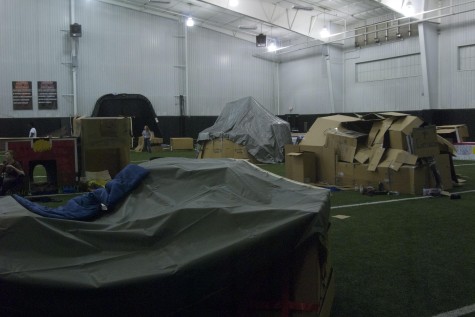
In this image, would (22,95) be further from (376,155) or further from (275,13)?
(376,155)

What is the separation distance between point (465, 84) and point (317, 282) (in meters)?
17.3

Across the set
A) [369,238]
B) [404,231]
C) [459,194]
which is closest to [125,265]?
[369,238]

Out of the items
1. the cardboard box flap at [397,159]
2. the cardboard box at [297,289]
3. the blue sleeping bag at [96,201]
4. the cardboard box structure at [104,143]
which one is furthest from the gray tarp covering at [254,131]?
the cardboard box at [297,289]

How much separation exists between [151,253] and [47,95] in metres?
21.7

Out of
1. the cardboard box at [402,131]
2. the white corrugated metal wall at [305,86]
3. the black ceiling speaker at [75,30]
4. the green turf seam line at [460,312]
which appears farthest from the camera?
the white corrugated metal wall at [305,86]

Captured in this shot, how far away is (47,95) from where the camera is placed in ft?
72.7

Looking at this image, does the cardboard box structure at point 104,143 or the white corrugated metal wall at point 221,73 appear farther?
the white corrugated metal wall at point 221,73

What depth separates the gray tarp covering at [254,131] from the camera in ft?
50.1

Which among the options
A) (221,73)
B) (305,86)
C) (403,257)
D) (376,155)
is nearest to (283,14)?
(305,86)

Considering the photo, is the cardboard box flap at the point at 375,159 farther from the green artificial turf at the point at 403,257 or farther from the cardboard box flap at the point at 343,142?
the green artificial turf at the point at 403,257

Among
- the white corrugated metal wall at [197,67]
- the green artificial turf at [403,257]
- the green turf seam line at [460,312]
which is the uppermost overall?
the white corrugated metal wall at [197,67]

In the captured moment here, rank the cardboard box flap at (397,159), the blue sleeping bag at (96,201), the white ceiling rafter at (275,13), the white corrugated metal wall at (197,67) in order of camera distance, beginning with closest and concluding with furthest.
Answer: the blue sleeping bag at (96,201)
the cardboard box flap at (397,159)
the white corrugated metal wall at (197,67)
the white ceiling rafter at (275,13)

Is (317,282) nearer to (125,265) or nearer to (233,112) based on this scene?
(125,265)

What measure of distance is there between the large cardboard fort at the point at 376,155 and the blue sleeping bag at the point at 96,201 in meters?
6.28
